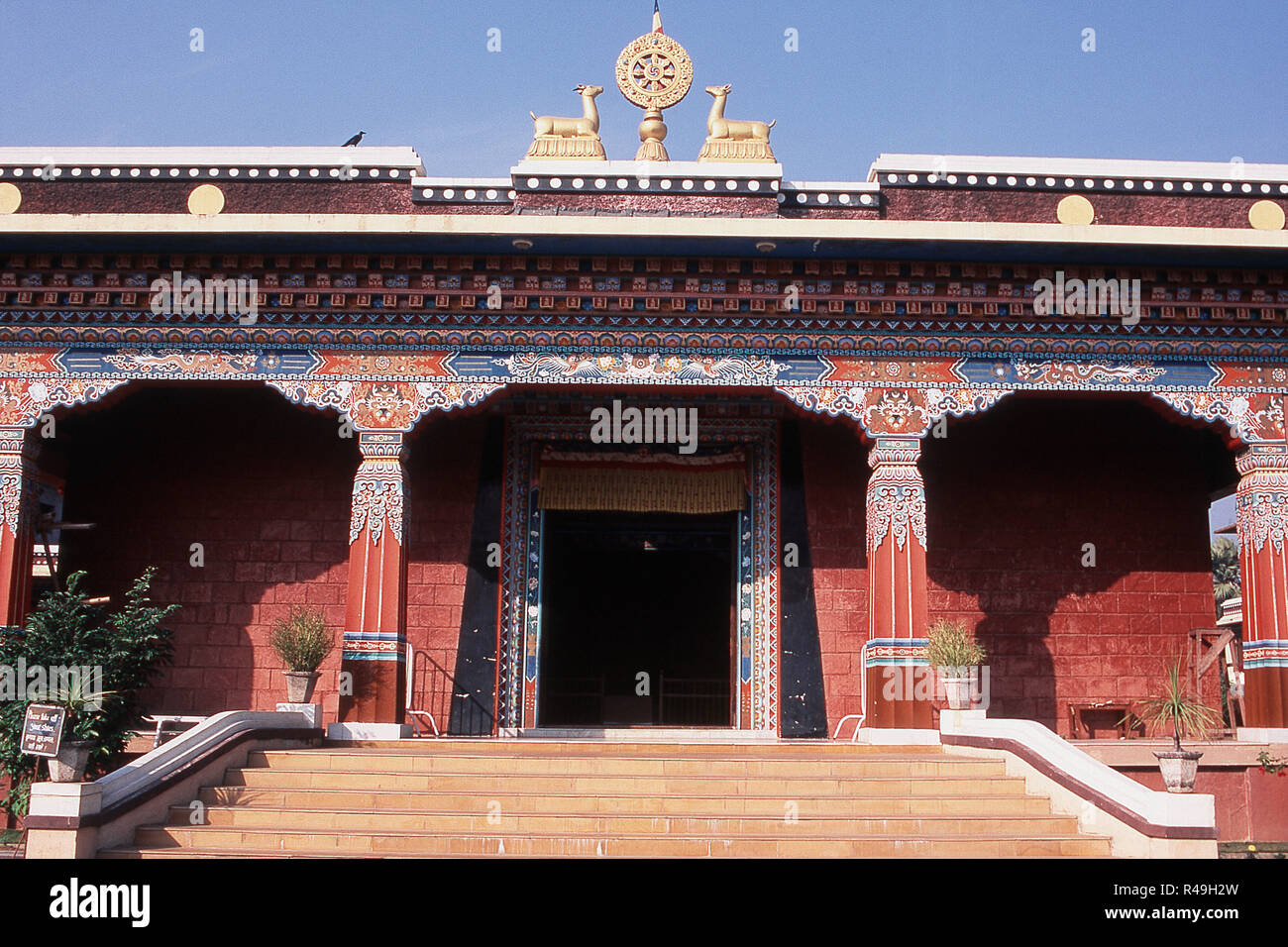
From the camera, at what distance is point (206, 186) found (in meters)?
14.1

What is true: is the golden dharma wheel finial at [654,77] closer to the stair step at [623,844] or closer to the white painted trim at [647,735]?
the white painted trim at [647,735]

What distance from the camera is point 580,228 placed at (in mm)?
12625

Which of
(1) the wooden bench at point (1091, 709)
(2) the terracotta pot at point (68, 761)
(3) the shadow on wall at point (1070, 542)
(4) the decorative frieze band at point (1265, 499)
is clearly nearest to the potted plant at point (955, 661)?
(3) the shadow on wall at point (1070, 542)

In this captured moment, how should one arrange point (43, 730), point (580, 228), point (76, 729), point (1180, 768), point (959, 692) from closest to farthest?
point (43, 730), point (1180, 768), point (76, 729), point (959, 692), point (580, 228)

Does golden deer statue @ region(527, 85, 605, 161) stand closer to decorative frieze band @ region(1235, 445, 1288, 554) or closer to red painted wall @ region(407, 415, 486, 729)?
red painted wall @ region(407, 415, 486, 729)

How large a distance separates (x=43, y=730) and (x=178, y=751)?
1252 mm

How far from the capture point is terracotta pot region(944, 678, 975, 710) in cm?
1208

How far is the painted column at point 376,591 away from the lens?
1261 centimetres

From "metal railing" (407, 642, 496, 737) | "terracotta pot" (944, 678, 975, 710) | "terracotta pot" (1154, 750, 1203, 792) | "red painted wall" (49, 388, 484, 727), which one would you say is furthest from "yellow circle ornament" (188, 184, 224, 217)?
"terracotta pot" (1154, 750, 1203, 792)

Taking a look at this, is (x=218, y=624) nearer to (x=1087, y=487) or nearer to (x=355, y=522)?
(x=355, y=522)

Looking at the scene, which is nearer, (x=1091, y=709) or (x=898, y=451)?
(x=898, y=451)

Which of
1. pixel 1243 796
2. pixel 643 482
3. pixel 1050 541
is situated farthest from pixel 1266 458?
pixel 643 482

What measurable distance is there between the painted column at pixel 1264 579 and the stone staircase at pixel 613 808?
3.64m

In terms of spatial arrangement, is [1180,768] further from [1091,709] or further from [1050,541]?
[1050,541]
